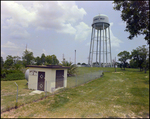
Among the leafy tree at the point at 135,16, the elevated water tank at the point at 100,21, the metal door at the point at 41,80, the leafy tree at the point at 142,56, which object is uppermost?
the elevated water tank at the point at 100,21

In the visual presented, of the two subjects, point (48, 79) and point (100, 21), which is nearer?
point (48, 79)

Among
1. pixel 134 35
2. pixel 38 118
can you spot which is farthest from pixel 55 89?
pixel 134 35

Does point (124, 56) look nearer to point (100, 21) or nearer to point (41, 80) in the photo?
point (100, 21)

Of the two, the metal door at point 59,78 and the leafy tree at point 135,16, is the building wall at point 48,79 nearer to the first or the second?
the metal door at point 59,78

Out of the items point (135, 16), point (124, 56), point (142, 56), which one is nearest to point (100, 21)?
point (124, 56)

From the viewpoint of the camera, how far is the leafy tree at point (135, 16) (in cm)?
595

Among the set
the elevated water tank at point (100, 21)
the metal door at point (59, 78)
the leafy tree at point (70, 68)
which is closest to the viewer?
the metal door at point (59, 78)

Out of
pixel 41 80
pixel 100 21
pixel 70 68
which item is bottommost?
pixel 41 80

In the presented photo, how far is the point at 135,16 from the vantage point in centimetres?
648

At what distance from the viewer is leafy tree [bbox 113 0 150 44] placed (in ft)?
19.5

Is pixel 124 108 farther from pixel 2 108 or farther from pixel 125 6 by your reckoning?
pixel 2 108

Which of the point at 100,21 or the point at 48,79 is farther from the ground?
the point at 100,21

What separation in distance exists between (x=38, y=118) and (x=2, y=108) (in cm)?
242

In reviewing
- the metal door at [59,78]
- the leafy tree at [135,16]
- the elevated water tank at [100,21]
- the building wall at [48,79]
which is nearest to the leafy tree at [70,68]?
the metal door at [59,78]
